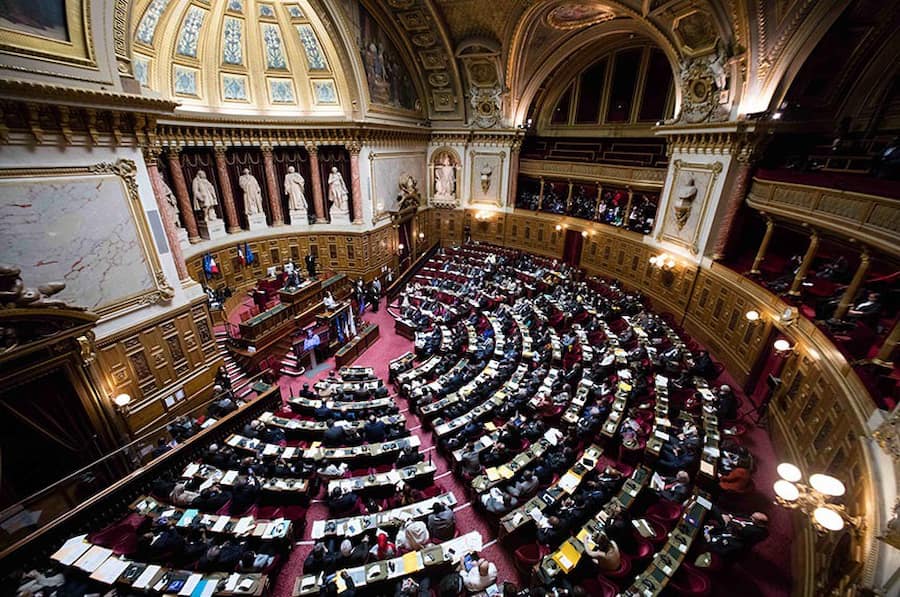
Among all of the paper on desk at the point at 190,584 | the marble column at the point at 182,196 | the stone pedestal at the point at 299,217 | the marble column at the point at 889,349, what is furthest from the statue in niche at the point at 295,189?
the marble column at the point at 889,349

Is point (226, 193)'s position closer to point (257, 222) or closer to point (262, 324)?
point (257, 222)

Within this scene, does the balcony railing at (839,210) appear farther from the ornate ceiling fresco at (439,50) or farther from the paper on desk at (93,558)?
the paper on desk at (93,558)

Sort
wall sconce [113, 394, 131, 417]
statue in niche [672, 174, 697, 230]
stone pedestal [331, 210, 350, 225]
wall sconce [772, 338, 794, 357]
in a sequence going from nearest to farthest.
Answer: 1. wall sconce [772, 338, 794, 357]
2. wall sconce [113, 394, 131, 417]
3. statue in niche [672, 174, 697, 230]
4. stone pedestal [331, 210, 350, 225]

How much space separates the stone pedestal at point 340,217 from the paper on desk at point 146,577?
58.4 feet

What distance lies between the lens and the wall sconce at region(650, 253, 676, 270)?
1708cm

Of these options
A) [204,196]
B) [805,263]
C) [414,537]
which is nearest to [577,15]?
[805,263]

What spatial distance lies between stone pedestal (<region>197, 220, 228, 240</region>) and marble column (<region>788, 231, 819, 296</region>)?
80.0ft

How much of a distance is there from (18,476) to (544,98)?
31244 mm

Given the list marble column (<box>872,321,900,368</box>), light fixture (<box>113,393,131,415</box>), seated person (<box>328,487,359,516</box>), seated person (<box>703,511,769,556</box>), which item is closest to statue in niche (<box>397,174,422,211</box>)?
light fixture (<box>113,393,131,415</box>)

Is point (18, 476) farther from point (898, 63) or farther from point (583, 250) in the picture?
point (898, 63)

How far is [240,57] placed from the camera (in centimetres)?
1803

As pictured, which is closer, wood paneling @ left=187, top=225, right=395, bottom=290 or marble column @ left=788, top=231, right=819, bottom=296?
marble column @ left=788, top=231, right=819, bottom=296

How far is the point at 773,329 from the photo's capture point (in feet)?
37.8

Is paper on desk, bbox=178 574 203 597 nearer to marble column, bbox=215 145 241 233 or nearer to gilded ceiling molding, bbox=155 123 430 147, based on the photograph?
gilded ceiling molding, bbox=155 123 430 147
